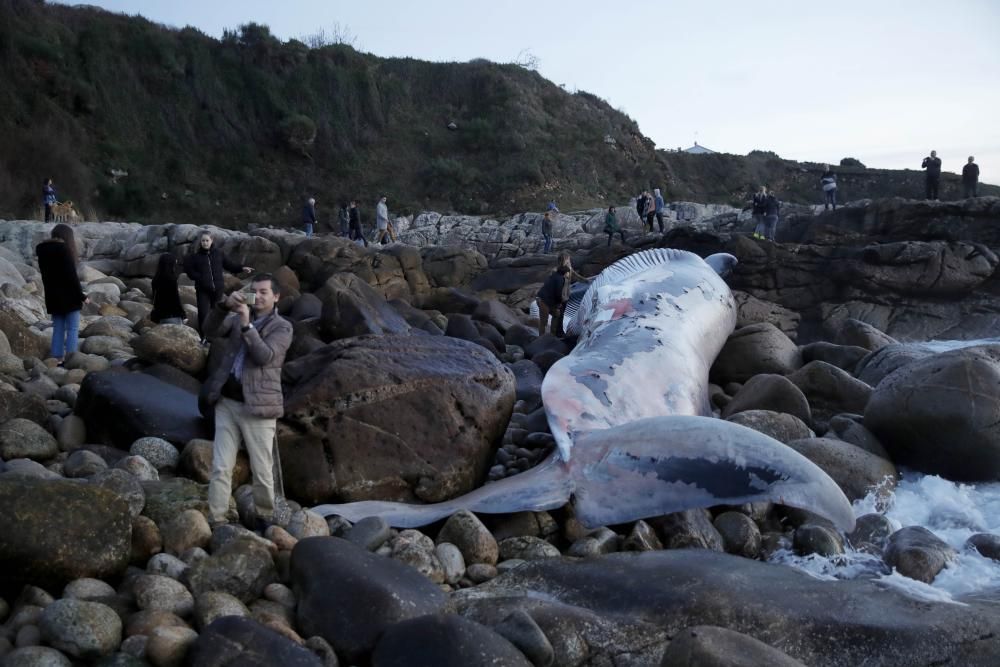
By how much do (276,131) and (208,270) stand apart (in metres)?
30.7

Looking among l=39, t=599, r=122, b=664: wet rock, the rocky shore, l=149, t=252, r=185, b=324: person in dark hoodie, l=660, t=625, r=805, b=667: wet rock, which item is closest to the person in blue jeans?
the rocky shore

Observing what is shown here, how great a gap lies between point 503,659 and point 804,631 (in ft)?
5.17

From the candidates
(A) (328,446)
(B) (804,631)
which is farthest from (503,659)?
(A) (328,446)

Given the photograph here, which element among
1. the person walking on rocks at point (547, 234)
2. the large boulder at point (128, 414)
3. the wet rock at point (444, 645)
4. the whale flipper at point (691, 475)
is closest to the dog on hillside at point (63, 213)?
the person walking on rocks at point (547, 234)

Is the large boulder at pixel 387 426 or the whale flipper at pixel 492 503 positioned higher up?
the large boulder at pixel 387 426

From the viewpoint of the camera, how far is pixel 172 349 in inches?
313

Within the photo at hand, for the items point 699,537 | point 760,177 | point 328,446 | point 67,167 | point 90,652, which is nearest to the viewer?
point 90,652

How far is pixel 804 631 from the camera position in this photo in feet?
13.9

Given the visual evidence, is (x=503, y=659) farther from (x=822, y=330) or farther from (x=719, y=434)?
(x=822, y=330)

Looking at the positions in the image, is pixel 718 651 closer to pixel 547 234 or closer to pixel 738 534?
pixel 738 534

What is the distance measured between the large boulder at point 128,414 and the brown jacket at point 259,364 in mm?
1262

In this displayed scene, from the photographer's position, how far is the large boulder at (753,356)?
10.4 meters

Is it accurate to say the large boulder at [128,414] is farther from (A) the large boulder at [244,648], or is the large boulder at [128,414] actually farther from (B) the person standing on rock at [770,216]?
(B) the person standing on rock at [770,216]

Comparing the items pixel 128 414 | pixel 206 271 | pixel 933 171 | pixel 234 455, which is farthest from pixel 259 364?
pixel 933 171
